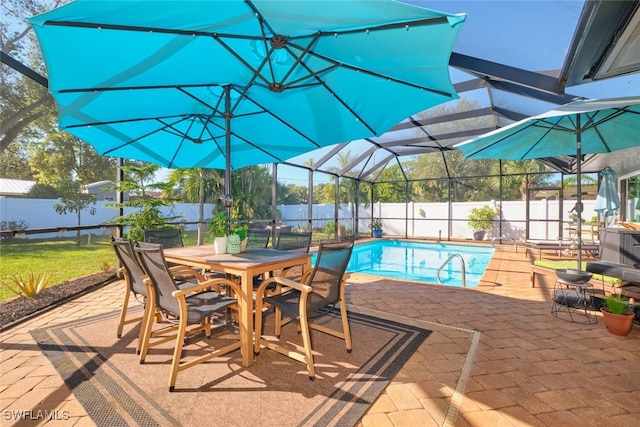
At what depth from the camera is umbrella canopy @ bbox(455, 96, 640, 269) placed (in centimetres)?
308

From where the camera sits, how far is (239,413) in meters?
1.69

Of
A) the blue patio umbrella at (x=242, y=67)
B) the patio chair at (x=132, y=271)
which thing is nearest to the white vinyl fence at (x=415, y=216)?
the blue patio umbrella at (x=242, y=67)

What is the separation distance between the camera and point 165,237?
358cm

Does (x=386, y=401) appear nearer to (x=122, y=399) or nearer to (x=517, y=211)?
(x=122, y=399)

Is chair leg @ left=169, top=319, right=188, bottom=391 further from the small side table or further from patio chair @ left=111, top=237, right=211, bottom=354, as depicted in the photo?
the small side table

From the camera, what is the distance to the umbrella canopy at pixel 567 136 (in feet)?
10.1

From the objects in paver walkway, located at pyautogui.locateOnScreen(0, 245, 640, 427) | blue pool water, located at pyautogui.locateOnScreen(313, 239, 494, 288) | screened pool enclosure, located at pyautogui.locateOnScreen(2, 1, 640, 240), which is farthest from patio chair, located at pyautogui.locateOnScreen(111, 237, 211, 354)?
blue pool water, located at pyautogui.locateOnScreen(313, 239, 494, 288)

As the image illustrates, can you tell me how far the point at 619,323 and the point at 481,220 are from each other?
9.02 meters

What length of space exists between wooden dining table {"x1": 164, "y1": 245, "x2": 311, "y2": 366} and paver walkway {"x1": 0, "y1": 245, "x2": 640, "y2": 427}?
3.22 feet

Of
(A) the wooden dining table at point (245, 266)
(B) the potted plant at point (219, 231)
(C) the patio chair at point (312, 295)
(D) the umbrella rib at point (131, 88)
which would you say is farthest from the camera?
(B) the potted plant at point (219, 231)

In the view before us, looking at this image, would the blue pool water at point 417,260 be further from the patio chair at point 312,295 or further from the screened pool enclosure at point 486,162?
the patio chair at point 312,295

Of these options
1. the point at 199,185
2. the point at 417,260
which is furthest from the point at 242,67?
the point at 199,185

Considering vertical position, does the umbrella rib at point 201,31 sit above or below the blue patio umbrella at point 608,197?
above

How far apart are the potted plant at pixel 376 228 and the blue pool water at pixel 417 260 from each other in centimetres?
93
